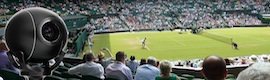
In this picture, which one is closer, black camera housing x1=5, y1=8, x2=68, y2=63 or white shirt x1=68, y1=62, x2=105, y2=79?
black camera housing x1=5, y1=8, x2=68, y2=63

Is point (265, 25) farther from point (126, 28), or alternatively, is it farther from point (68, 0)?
point (68, 0)

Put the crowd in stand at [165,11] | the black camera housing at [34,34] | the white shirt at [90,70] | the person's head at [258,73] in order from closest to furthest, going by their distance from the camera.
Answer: the black camera housing at [34,34] → the person's head at [258,73] → the white shirt at [90,70] → the crowd in stand at [165,11]

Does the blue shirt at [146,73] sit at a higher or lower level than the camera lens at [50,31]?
lower

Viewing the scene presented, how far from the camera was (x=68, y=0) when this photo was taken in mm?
51438

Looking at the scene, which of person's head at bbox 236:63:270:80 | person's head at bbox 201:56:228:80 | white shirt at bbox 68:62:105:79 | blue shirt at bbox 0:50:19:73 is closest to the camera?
person's head at bbox 236:63:270:80

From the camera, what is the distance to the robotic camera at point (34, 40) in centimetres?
147

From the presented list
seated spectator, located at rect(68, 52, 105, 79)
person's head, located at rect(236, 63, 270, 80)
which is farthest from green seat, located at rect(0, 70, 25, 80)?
person's head, located at rect(236, 63, 270, 80)

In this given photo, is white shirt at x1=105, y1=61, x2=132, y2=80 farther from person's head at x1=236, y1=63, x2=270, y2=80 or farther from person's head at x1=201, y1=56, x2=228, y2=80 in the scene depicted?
person's head at x1=236, y1=63, x2=270, y2=80

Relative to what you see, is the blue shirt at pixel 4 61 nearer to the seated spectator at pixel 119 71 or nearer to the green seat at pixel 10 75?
the green seat at pixel 10 75

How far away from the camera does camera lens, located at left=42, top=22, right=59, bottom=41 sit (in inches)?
59.7

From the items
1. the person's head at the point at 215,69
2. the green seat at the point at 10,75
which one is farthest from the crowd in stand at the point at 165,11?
the person's head at the point at 215,69

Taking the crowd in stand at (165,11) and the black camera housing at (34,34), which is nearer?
the black camera housing at (34,34)

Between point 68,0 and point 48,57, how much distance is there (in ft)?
169

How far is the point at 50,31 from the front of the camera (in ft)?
5.07
